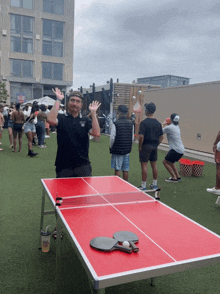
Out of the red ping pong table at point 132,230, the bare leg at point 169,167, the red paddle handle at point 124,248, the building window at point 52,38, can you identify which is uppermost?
the building window at point 52,38

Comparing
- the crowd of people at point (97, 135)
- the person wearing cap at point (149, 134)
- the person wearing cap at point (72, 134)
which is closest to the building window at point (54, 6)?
the crowd of people at point (97, 135)

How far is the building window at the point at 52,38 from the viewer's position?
104 ft

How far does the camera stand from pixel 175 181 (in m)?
6.84

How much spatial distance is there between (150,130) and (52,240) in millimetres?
3065

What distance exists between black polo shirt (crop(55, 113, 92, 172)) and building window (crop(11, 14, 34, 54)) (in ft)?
103

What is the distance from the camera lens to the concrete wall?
35.2ft

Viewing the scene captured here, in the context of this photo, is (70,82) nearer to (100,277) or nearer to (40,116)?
(40,116)

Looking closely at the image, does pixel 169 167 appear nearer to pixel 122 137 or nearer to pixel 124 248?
pixel 122 137

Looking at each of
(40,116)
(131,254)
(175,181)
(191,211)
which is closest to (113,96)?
(40,116)

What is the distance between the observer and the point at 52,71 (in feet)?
106

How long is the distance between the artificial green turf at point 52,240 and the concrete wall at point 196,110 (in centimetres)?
357

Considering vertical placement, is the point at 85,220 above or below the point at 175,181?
above

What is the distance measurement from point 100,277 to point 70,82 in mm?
33531

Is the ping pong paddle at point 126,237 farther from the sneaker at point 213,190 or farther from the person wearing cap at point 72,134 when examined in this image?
the sneaker at point 213,190
